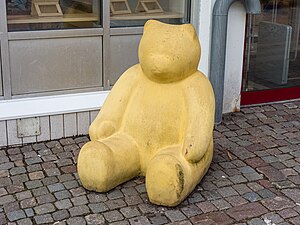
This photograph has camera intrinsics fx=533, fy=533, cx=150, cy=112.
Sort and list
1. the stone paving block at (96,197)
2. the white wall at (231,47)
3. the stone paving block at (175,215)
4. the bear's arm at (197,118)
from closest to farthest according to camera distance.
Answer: the stone paving block at (175,215), the bear's arm at (197,118), the stone paving block at (96,197), the white wall at (231,47)

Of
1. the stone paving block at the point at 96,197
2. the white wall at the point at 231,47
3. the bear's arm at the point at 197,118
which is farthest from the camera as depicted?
the white wall at the point at 231,47

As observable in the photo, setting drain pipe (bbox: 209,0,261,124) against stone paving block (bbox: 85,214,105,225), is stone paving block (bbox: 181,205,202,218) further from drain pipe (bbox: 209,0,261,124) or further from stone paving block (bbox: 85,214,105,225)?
drain pipe (bbox: 209,0,261,124)

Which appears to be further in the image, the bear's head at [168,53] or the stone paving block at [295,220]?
the bear's head at [168,53]

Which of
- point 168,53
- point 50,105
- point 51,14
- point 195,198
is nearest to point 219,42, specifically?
point 168,53

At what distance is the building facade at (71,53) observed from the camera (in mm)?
5477

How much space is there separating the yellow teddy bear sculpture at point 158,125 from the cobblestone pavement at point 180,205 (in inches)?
6.3

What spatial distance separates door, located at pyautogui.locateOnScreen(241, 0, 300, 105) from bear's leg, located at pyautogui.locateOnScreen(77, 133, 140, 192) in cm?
272

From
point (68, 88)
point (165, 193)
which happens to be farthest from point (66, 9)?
point (165, 193)

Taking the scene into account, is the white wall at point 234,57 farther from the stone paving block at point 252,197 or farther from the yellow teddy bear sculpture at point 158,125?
the stone paving block at point 252,197

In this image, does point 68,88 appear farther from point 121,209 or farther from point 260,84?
point 260,84

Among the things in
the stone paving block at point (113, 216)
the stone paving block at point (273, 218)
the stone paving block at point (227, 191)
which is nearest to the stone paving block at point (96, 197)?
the stone paving block at point (113, 216)

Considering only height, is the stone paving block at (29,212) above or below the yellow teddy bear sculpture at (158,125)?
below

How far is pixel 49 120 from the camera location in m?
5.62

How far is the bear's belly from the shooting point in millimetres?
4520
